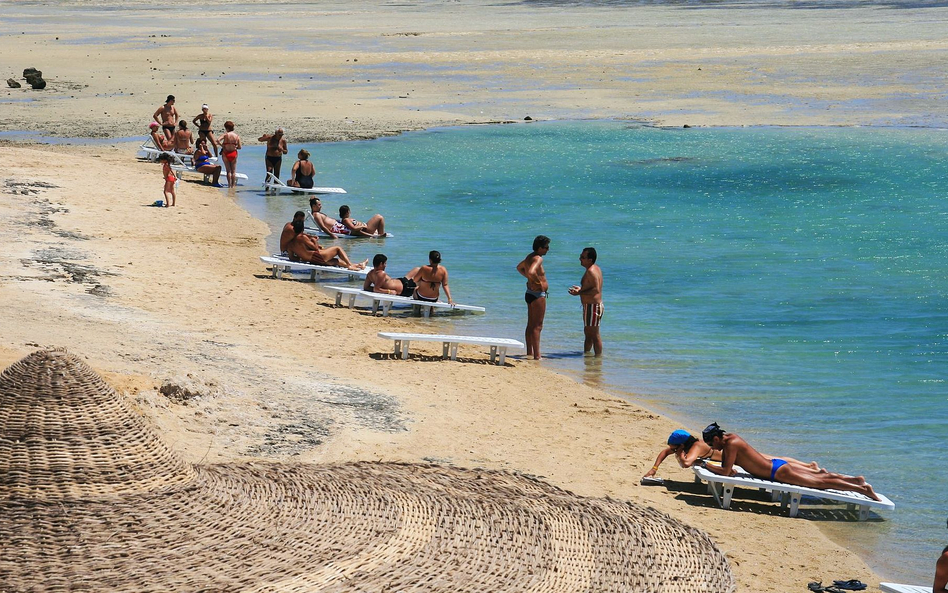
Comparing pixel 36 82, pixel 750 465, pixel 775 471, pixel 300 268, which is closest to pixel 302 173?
pixel 300 268

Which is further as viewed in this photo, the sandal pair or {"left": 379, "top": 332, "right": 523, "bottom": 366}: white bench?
{"left": 379, "top": 332, "right": 523, "bottom": 366}: white bench

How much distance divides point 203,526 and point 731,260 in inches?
606

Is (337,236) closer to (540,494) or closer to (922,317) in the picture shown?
(922,317)

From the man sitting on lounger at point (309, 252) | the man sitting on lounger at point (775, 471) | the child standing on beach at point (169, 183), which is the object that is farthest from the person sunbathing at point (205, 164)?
the man sitting on lounger at point (775, 471)

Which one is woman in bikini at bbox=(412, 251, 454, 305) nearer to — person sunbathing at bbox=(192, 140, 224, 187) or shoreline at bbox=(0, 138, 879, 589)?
shoreline at bbox=(0, 138, 879, 589)

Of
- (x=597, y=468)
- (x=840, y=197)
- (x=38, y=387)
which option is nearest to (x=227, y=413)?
(x=597, y=468)

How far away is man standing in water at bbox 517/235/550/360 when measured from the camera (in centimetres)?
1345

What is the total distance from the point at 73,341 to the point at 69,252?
5.68 meters

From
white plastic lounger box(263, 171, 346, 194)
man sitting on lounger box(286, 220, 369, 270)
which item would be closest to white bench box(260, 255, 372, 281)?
man sitting on lounger box(286, 220, 369, 270)

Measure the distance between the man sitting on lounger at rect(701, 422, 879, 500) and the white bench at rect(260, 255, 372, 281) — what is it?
8318 millimetres

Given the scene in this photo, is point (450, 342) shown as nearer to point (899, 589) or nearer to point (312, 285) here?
point (312, 285)

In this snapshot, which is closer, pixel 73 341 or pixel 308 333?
pixel 73 341

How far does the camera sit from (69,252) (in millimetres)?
16703

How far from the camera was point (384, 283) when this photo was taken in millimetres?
15820
